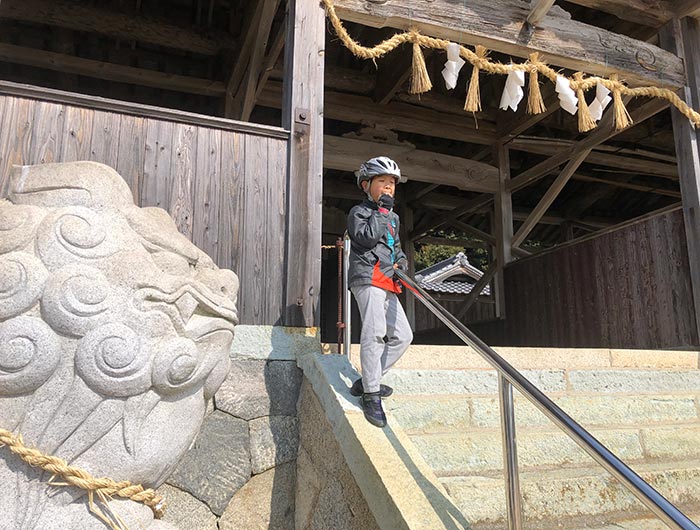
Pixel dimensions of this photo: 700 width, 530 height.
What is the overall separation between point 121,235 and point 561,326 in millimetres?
6017

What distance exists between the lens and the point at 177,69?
23.6ft

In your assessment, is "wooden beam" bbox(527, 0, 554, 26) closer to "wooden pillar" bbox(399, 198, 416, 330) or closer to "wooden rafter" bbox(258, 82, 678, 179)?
"wooden rafter" bbox(258, 82, 678, 179)

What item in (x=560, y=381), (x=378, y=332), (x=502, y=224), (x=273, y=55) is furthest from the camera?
(x=502, y=224)

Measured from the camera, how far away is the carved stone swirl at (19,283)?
1.69 meters

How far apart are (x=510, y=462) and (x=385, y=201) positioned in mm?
1399

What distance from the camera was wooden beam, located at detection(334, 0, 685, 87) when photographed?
4.39 meters

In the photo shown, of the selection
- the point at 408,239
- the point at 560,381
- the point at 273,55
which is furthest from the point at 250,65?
the point at 408,239

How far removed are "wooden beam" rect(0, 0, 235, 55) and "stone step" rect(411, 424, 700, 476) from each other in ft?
18.5

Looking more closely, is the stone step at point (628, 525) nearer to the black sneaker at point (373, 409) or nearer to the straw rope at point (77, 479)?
the black sneaker at point (373, 409)

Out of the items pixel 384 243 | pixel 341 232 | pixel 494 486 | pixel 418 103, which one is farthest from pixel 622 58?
pixel 341 232

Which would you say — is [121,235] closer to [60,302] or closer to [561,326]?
[60,302]

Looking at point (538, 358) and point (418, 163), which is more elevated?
point (418, 163)

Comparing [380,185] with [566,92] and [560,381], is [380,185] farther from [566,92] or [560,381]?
[566,92]

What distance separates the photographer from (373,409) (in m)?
2.58
